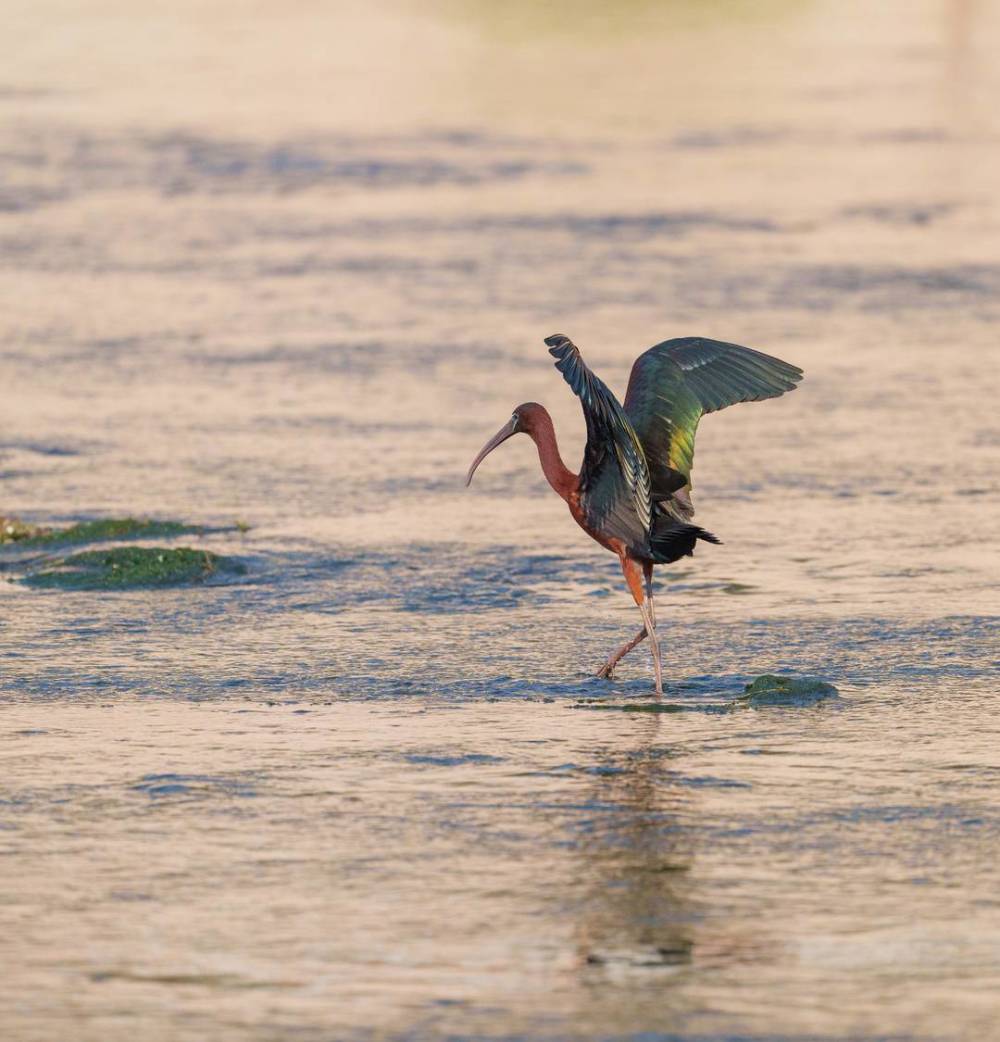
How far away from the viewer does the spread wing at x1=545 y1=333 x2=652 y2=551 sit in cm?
840

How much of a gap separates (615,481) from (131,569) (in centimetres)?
265

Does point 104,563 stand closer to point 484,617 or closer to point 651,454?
point 484,617

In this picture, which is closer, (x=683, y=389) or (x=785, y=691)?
(x=785, y=691)

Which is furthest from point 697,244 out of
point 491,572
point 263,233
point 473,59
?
point 473,59

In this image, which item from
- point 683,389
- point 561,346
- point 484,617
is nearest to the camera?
point 561,346

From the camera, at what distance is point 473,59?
117ft

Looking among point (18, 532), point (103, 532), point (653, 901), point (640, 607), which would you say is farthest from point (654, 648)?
point (18, 532)

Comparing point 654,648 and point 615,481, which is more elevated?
point 615,481

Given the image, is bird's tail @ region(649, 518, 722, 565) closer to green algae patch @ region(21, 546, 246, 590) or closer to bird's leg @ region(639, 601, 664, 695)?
bird's leg @ region(639, 601, 664, 695)

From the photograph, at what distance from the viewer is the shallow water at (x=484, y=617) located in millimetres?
6234

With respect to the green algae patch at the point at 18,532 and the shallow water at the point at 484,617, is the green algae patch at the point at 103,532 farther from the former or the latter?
the shallow water at the point at 484,617

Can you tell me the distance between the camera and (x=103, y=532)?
11305 mm

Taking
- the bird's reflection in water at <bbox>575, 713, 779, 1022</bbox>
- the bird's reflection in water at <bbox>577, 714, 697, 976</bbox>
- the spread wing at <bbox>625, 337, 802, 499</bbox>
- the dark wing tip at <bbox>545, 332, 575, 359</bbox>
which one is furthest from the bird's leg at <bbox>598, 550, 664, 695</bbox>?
the dark wing tip at <bbox>545, 332, 575, 359</bbox>

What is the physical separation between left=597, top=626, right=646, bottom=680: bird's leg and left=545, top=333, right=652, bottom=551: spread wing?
32 centimetres
